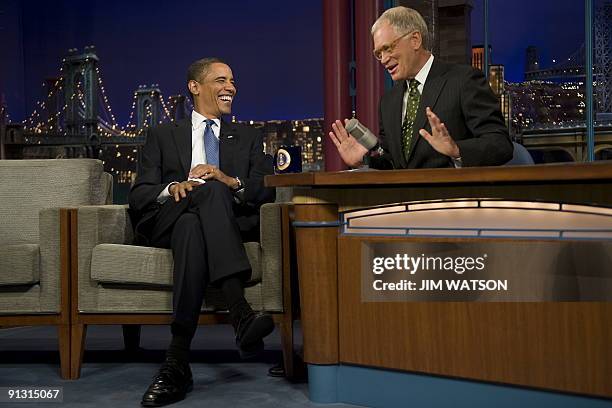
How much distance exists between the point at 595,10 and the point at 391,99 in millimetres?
2581

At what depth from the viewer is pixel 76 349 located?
8.71 ft

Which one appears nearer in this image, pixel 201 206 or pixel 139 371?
pixel 201 206

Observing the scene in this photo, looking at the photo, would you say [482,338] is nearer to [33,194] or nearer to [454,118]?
[454,118]

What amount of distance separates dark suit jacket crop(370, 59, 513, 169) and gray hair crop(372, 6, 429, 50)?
99mm

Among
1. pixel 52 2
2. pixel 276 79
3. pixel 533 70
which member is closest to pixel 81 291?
pixel 533 70

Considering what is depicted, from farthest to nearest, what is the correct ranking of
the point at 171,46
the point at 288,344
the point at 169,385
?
1. the point at 171,46
2. the point at 288,344
3. the point at 169,385

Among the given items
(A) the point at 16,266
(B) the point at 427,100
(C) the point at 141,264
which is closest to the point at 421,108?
(B) the point at 427,100

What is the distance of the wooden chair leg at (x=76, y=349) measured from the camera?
2.65 m

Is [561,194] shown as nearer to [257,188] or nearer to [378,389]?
[378,389]

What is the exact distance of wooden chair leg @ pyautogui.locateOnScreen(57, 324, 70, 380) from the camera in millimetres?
2646

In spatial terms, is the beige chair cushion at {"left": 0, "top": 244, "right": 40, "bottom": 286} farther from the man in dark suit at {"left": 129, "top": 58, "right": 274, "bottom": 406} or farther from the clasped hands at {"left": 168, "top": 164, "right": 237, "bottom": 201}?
the clasped hands at {"left": 168, "top": 164, "right": 237, "bottom": 201}

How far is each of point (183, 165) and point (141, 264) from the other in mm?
441

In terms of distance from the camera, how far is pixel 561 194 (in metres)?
1.81

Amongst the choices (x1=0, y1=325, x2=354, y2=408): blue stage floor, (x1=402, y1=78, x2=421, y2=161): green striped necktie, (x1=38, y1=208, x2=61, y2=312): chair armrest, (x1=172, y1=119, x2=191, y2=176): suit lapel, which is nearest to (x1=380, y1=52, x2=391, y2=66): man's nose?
(x1=402, y1=78, x2=421, y2=161): green striped necktie
